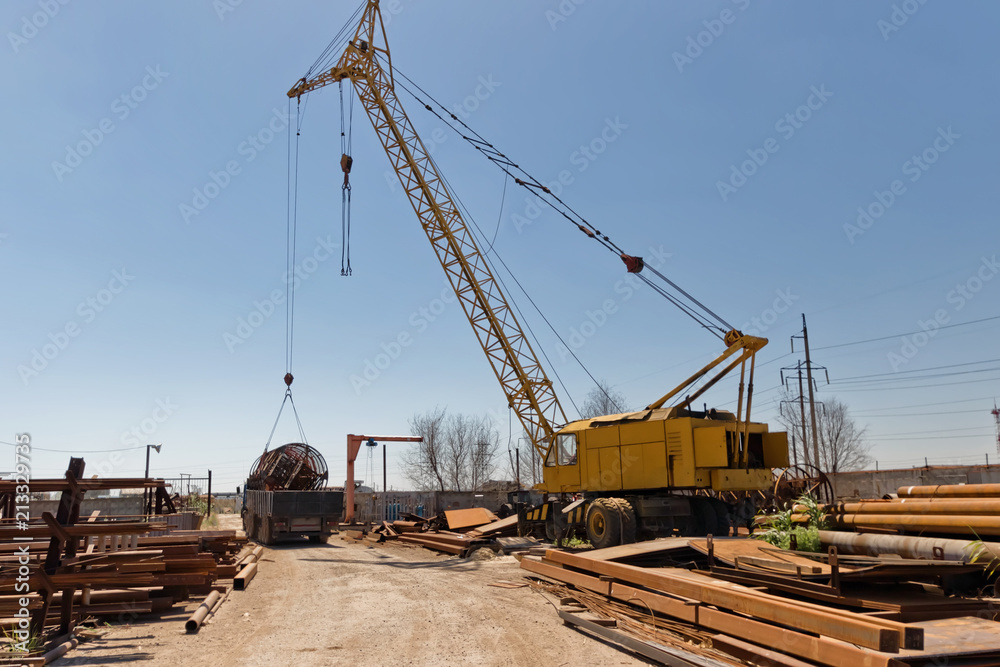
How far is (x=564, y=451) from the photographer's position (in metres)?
18.3

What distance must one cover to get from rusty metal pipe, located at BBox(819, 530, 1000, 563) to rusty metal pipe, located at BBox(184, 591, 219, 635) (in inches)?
316

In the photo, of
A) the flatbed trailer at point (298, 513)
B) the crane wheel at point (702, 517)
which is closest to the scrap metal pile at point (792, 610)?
the crane wheel at point (702, 517)

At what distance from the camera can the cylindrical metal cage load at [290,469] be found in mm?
25016

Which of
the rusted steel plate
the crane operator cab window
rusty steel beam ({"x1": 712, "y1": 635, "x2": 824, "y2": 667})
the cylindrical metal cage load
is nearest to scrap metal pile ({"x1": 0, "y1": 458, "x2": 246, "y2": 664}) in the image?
rusty steel beam ({"x1": 712, "y1": 635, "x2": 824, "y2": 667})

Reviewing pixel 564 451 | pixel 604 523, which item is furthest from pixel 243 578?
pixel 564 451

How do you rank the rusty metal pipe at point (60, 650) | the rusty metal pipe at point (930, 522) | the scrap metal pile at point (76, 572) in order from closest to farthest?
the rusty metal pipe at point (60, 650)
the scrap metal pile at point (76, 572)
the rusty metal pipe at point (930, 522)

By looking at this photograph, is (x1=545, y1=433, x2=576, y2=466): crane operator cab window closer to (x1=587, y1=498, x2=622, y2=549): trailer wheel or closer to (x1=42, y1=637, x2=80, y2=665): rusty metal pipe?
(x1=587, y1=498, x2=622, y2=549): trailer wheel

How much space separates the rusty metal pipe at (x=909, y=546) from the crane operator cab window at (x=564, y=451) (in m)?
8.30

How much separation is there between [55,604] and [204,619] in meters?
1.90

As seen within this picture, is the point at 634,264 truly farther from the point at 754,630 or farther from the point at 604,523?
the point at 754,630

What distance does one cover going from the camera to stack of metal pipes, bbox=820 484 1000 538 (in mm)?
8664

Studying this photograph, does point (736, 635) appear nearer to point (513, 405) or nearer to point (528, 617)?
point (528, 617)

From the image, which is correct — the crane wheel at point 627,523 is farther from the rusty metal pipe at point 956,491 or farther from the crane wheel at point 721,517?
the rusty metal pipe at point 956,491

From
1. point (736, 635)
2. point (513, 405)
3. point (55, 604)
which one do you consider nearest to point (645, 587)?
point (736, 635)
